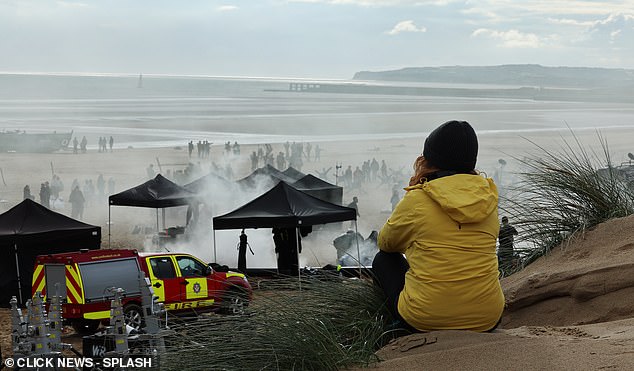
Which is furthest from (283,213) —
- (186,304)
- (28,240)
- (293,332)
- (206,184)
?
(293,332)

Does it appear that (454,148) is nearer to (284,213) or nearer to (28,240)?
(284,213)

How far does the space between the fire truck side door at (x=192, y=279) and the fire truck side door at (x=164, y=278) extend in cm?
12

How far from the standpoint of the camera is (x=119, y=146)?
6062 centimetres

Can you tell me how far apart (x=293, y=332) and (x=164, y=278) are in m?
9.00

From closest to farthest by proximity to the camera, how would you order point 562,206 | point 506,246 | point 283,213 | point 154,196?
point 562,206 < point 506,246 < point 283,213 < point 154,196

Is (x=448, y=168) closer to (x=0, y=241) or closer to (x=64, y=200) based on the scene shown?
(x=0, y=241)

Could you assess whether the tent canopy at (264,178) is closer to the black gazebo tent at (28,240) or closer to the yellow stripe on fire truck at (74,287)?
the black gazebo tent at (28,240)

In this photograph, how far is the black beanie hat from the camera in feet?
19.2

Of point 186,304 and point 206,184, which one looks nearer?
point 186,304

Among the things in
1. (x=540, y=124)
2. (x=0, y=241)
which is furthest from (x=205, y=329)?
(x=540, y=124)

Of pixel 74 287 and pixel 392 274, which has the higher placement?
pixel 392 274

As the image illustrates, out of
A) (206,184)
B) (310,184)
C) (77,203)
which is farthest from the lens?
(77,203)

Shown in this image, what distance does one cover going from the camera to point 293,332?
211 inches

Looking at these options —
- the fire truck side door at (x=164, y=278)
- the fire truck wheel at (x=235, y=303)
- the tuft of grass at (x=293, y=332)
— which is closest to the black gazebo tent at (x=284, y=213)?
the fire truck side door at (x=164, y=278)
